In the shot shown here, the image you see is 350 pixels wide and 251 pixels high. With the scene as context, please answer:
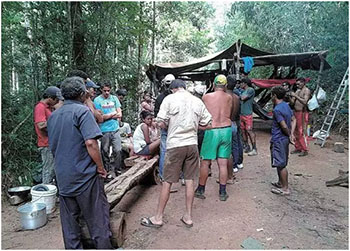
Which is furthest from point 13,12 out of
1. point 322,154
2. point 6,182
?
point 322,154

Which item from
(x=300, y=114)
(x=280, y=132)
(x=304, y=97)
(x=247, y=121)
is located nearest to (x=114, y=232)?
(x=280, y=132)

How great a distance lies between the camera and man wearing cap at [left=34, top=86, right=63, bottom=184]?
355 centimetres

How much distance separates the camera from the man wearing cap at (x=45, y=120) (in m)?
3.55

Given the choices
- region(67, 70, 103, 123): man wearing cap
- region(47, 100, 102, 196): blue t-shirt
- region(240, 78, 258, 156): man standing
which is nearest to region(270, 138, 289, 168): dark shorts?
region(240, 78, 258, 156): man standing

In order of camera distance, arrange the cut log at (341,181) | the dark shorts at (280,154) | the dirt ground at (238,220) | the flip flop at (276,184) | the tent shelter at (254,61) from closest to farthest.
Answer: the dirt ground at (238,220) < the dark shorts at (280,154) < the flip flop at (276,184) < the cut log at (341,181) < the tent shelter at (254,61)

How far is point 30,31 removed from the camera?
4.57 metres

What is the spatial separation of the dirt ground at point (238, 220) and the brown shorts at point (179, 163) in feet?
1.76

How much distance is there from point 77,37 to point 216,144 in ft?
12.0

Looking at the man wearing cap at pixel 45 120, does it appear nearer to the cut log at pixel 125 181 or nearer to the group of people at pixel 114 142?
the group of people at pixel 114 142

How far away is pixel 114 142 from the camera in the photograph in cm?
472

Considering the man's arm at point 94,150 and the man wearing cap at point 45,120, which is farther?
the man wearing cap at point 45,120

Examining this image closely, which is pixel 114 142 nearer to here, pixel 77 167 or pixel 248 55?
pixel 77 167

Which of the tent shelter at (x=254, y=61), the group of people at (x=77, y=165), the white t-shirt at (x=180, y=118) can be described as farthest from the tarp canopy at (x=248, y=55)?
the group of people at (x=77, y=165)

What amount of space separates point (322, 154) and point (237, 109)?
3.03 metres
